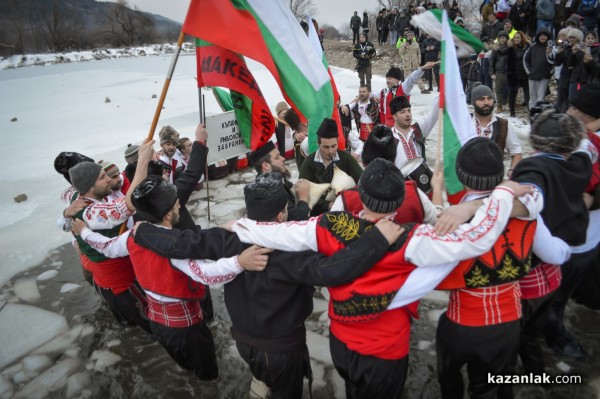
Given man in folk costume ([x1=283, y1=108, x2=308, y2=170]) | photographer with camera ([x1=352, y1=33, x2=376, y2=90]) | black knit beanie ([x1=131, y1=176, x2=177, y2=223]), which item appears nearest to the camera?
black knit beanie ([x1=131, y1=176, x2=177, y2=223])

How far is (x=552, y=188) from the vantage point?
86.6 inches

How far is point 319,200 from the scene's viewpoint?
3.10 metres

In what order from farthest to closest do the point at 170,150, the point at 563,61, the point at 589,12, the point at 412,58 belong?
the point at 412,58
the point at 589,12
the point at 563,61
the point at 170,150

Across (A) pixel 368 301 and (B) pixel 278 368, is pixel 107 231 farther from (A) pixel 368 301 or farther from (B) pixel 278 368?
(A) pixel 368 301

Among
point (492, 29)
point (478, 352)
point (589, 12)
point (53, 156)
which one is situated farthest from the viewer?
point (492, 29)

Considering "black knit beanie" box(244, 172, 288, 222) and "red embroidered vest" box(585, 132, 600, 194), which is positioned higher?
"black knit beanie" box(244, 172, 288, 222)

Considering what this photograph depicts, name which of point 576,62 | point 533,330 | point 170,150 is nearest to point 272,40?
point 533,330

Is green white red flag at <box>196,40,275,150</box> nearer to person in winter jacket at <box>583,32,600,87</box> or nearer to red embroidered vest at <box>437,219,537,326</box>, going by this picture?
red embroidered vest at <box>437,219,537,326</box>

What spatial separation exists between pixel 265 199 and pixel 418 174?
1763 mm

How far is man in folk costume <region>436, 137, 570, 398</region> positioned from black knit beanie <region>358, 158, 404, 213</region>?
1.32 ft

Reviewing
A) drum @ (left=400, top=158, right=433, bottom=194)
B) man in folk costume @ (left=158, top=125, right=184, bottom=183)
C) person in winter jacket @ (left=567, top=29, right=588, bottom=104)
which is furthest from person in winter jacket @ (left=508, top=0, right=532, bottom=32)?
man in folk costume @ (left=158, top=125, right=184, bottom=183)

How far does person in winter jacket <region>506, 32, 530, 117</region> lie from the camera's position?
30.5 ft

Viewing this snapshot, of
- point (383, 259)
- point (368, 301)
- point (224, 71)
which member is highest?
point (224, 71)

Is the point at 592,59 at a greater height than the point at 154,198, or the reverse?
the point at 154,198
